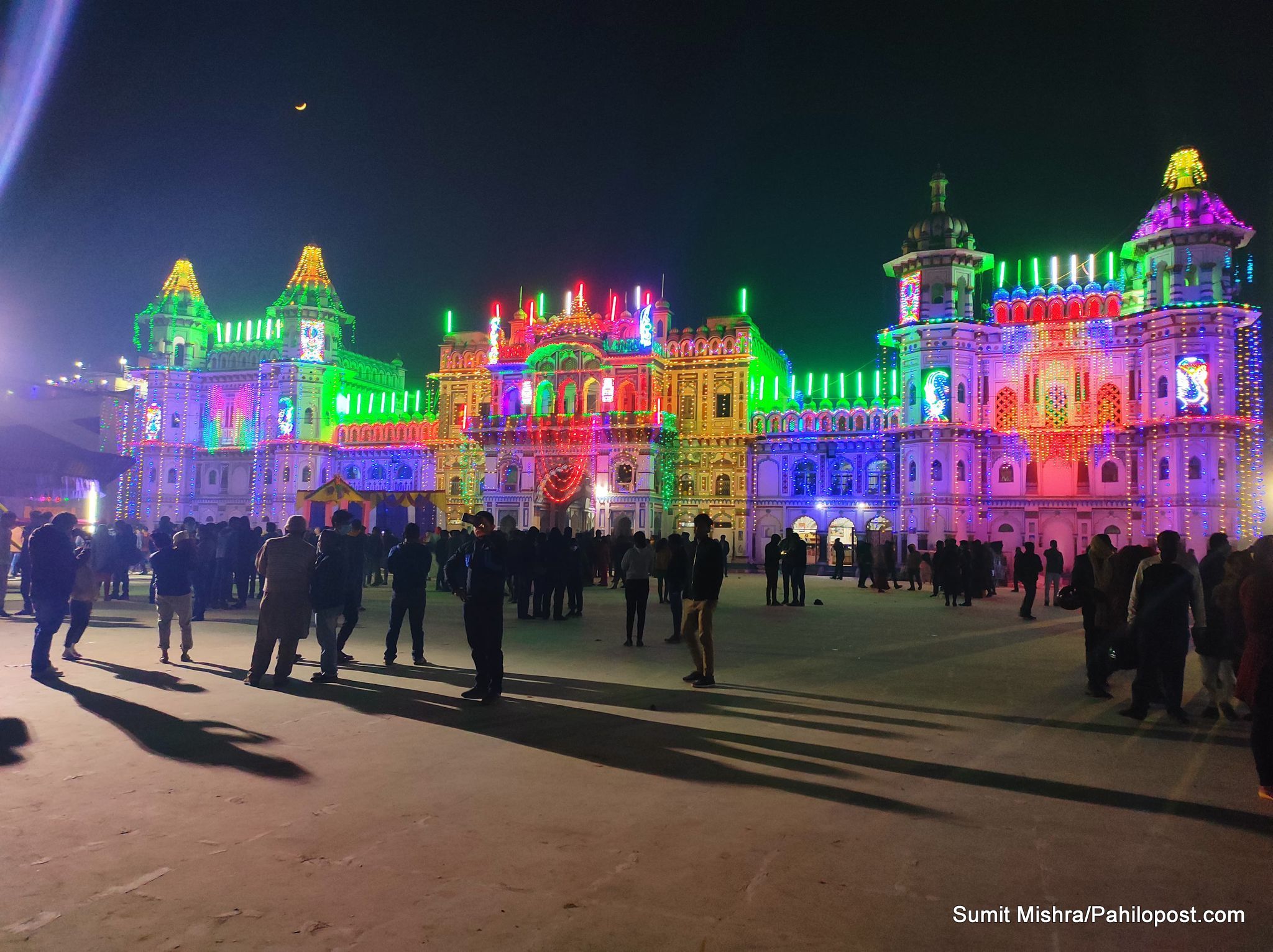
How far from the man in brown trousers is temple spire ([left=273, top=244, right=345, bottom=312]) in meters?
47.6

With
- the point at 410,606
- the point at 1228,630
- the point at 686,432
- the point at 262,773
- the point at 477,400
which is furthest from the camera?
the point at 477,400

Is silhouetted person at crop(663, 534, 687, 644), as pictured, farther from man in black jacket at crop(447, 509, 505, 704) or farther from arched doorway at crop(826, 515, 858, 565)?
arched doorway at crop(826, 515, 858, 565)

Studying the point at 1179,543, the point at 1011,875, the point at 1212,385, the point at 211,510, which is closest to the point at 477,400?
the point at 211,510

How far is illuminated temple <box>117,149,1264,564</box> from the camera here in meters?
35.6

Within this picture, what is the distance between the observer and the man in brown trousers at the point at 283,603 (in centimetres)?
912

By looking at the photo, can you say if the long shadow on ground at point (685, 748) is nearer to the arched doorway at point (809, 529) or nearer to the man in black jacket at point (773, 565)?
the man in black jacket at point (773, 565)

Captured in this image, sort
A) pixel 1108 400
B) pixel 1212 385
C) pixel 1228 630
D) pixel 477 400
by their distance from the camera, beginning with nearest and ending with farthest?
pixel 1228 630, pixel 1212 385, pixel 1108 400, pixel 477 400

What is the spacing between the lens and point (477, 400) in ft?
168

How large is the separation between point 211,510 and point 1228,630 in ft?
183

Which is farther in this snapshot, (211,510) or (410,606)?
(211,510)

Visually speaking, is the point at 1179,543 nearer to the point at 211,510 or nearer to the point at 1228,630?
the point at 1228,630

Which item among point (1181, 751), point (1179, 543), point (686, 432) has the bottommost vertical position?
point (1181, 751)

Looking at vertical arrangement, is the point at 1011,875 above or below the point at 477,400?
below

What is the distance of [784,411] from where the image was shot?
44844mm
